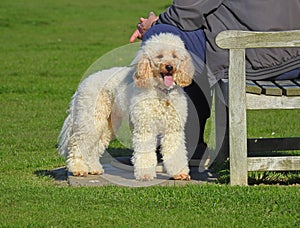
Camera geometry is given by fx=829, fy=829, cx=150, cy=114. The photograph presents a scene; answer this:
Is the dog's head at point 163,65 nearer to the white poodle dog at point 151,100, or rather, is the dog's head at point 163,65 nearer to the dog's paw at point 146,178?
the white poodle dog at point 151,100

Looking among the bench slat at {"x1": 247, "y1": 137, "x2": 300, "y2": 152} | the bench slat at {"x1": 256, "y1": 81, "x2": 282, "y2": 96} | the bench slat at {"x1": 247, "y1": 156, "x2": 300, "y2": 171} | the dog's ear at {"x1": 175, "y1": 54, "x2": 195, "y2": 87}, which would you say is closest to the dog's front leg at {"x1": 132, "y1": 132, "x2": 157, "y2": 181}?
the dog's ear at {"x1": 175, "y1": 54, "x2": 195, "y2": 87}

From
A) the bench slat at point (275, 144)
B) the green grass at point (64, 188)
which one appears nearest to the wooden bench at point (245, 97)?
the green grass at point (64, 188)

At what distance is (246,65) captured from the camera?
23.8ft

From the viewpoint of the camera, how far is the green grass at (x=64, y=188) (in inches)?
224

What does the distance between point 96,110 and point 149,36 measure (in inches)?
31.6

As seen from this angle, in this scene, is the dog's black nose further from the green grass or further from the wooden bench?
the green grass

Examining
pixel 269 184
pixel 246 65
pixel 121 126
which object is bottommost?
pixel 269 184

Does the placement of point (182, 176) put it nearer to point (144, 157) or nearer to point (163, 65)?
point (144, 157)

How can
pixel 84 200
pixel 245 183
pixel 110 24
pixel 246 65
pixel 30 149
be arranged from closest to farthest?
pixel 84 200 < pixel 245 183 < pixel 246 65 < pixel 30 149 < pixel 110 24

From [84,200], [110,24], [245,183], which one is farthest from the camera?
[110,24]

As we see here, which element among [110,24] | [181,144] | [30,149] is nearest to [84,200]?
[181,144]

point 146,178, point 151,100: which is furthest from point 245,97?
point 146,178

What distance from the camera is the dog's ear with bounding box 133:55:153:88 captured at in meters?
6.82

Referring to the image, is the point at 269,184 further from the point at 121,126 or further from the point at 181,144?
the point at 121,126
